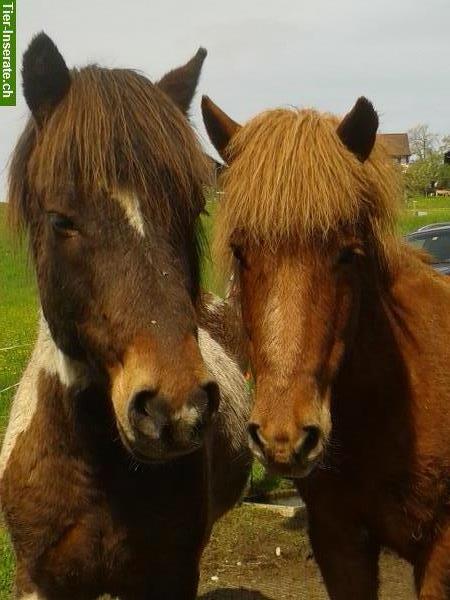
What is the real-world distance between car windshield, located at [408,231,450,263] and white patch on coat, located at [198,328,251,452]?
7.56 meters

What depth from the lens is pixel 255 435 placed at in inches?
102

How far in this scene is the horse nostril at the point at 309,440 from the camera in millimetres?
2516

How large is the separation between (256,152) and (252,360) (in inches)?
33.0

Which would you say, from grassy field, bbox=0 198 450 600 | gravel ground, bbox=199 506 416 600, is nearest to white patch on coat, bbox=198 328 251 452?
grassy field, bbox=0 198 450 600

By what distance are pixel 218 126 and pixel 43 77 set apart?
82 centimetres

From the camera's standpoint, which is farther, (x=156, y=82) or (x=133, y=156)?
(x=156, y=82)

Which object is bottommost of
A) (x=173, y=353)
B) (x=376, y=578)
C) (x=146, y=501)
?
(x=376, y=578)

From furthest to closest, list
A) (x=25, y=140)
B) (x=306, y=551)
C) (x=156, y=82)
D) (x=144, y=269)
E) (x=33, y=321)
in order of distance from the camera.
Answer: (x=33, y=321)
(x=306, y=551)
(x=156, y=82)
(x=25, y=140)
(x=144, y=269)

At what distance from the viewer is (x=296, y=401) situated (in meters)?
2.56

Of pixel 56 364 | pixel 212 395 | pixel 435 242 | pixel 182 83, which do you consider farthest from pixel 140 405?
pixel 435 242

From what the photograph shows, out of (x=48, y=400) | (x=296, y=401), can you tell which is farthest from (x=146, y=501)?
(x=296, y=401)

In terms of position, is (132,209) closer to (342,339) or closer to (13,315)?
(342,339)

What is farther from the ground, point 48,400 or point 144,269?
point 144,269

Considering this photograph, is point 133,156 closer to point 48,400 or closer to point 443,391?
point 48,400
